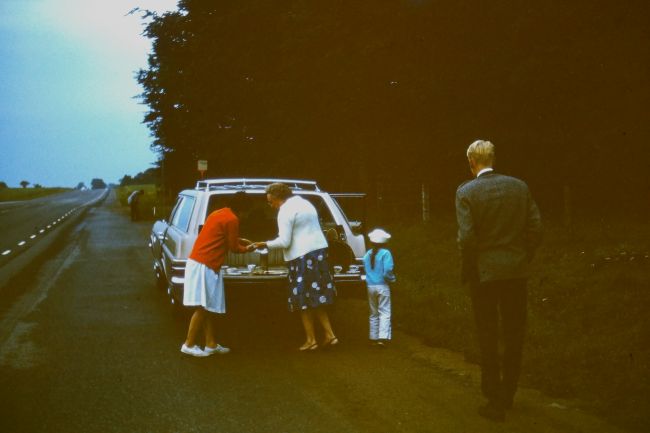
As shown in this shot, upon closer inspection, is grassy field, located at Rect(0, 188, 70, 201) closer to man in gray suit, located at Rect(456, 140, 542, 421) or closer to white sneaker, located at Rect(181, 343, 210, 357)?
white sneaker, located at Rect(181, 343, 210, 357)

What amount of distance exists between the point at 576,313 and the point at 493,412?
13.6 feet

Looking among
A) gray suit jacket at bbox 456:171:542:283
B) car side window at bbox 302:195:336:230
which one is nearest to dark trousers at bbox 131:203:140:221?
car side window at bbox 302:195:336:230

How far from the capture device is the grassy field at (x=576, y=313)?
6.39 m

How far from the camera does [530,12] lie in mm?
20297

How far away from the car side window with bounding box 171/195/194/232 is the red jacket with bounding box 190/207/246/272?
1126 millimetres

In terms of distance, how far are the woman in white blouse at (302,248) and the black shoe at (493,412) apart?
8.65 ft

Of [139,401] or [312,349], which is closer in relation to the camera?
[139,401]

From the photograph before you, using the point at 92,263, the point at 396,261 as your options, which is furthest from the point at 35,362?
the point at 92,263

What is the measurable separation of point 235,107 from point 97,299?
14870 mm

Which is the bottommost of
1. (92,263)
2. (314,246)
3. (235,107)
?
(92,263)

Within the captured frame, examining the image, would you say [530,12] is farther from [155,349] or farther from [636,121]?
[155,349]

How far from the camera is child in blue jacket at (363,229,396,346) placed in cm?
828

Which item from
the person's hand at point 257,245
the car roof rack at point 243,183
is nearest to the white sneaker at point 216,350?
the person's hand at point 257,245

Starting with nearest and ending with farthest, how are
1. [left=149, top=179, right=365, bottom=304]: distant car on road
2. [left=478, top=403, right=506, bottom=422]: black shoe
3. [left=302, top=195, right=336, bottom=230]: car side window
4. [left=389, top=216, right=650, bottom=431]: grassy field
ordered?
[left=478, top=403, right=506, bottom=422]: black shoe → [left=389, top=216, right=650, bottom=431]: grassy field → [left=149, top=179, right=365, bottom=304]: distant car on road → [left=302, top=195, right=336, bottom=230]: car side window
